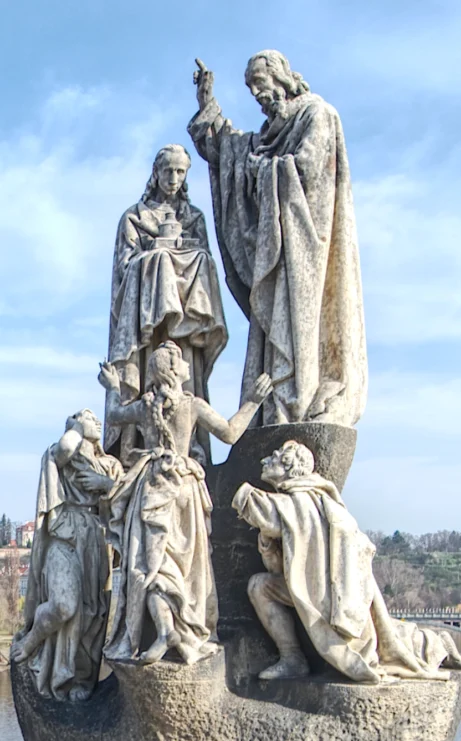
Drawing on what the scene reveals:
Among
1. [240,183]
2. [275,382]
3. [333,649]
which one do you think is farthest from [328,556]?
[240,183]

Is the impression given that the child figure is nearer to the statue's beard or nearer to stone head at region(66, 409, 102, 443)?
stone head at region(66, 409, 102, 443)

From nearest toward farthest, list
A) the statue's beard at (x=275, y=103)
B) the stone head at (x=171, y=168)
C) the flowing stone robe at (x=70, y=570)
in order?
the flowing stone robe at (x=70, y=570)
the statue's beard at (x=275, y=103)
the stone head at (x=171, y=168)

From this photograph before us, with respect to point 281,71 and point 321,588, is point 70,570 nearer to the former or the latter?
point 321,588

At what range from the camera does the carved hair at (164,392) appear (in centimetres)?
681

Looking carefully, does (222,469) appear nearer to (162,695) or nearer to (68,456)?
(68,456)

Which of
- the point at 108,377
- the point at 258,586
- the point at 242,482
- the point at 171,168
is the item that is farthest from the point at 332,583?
the point at 171,168

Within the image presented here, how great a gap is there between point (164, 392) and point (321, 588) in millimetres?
1654

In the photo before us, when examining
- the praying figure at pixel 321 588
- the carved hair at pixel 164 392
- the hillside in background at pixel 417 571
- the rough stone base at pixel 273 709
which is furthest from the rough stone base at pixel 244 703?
the hillside in background at pixel 417 571

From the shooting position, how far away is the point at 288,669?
259 inches

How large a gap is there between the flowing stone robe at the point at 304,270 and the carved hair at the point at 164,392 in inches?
38.1

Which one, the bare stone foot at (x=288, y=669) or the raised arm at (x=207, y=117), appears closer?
the bare stone foot at (x=288, y=669)

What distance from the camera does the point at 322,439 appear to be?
712cm

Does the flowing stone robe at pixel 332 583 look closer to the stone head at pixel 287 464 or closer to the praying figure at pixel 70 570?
the stone head at pixel 287 464

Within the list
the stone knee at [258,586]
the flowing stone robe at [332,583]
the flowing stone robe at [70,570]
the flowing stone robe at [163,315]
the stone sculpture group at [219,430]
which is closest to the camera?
the flowing stone robe at [332,583]
